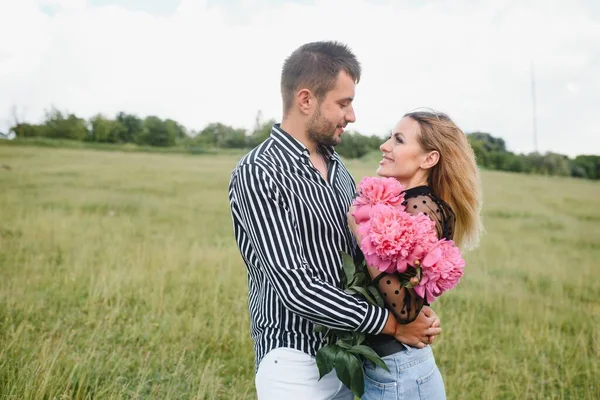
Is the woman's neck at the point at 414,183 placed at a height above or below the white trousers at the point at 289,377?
above

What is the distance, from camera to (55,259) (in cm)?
824

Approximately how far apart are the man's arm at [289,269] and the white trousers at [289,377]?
280 mm

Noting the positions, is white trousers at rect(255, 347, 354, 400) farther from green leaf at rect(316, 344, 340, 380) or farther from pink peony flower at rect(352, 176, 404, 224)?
pink peony flower at rect(352, 176, 404, 224)

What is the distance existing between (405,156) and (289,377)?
132 cm

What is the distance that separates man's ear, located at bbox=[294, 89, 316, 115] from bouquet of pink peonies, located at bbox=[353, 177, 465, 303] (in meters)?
0.64

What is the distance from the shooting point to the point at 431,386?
8.30ft

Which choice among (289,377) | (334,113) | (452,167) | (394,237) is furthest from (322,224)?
(452,167)

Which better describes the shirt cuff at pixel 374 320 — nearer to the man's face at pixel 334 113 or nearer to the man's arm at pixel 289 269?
the man's arm at pixel 289 269

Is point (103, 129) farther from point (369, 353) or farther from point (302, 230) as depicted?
point (369, 353)

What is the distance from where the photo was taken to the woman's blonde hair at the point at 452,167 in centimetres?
290

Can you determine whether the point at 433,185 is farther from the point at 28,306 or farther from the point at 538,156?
the point at 538,156

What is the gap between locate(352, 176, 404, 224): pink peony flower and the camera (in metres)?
2.48

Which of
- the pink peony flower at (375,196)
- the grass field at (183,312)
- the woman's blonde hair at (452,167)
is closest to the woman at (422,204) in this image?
the woman's blonde hair at (452,167)

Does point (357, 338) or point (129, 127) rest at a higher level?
point (129, 127)
